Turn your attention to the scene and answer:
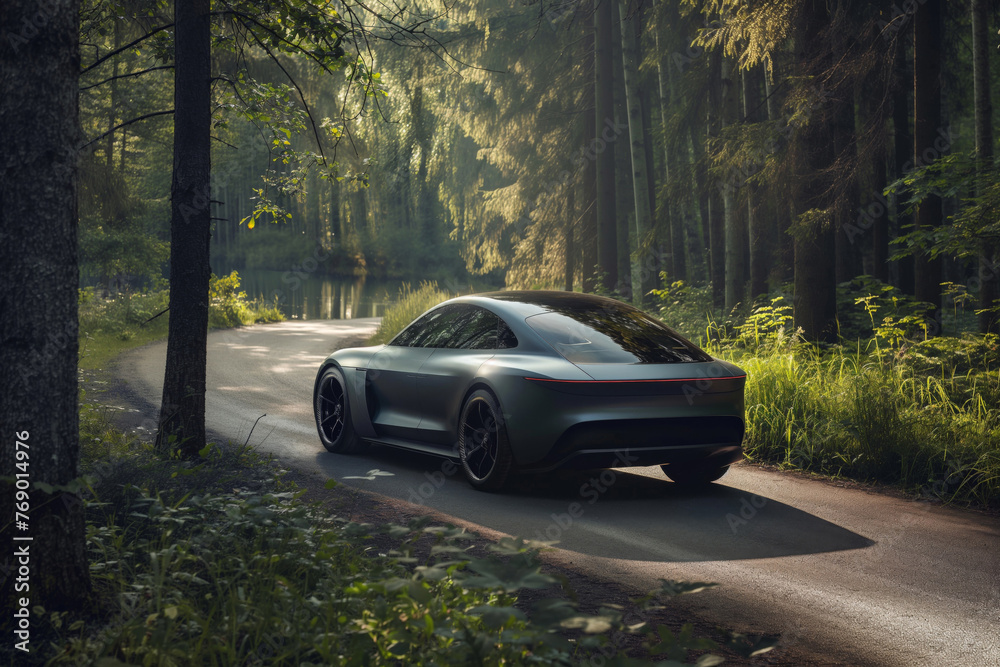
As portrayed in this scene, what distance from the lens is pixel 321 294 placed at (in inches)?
1873

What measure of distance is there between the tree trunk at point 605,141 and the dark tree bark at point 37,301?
17999 millimetres

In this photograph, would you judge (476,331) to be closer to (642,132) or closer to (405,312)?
(642,132)

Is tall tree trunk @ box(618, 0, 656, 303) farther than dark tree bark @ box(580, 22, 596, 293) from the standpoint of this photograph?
No

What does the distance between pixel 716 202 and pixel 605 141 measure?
319 cm

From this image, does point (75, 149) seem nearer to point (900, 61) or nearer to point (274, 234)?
point (900, 61)

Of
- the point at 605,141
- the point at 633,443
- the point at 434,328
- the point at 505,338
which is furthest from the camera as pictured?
the point at 605,141

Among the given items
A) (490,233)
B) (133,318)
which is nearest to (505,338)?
(133,318)

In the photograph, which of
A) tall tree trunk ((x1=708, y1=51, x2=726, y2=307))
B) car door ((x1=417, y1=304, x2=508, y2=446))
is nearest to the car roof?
car door ((x1=417, y1=304, x2=508, y2=446))

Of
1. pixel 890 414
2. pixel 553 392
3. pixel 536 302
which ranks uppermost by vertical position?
pixel 536 302

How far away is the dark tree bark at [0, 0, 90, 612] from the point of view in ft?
10.2

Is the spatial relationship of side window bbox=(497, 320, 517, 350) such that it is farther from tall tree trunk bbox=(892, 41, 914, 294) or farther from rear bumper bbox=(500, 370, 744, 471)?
tall tree trunk bbox=(892, 41, 914, 294)

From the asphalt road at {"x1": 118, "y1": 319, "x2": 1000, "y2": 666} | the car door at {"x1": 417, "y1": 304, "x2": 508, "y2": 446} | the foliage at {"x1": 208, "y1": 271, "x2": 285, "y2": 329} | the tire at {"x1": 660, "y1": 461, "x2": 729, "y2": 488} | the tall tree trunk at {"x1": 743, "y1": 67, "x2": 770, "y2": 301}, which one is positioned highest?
the tall tree trunk at {"x1": 743, "y1": 67, "x2": 770, "y2": 301}

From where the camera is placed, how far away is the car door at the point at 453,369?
6656 mm

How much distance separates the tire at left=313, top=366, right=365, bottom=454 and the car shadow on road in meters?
0.55
